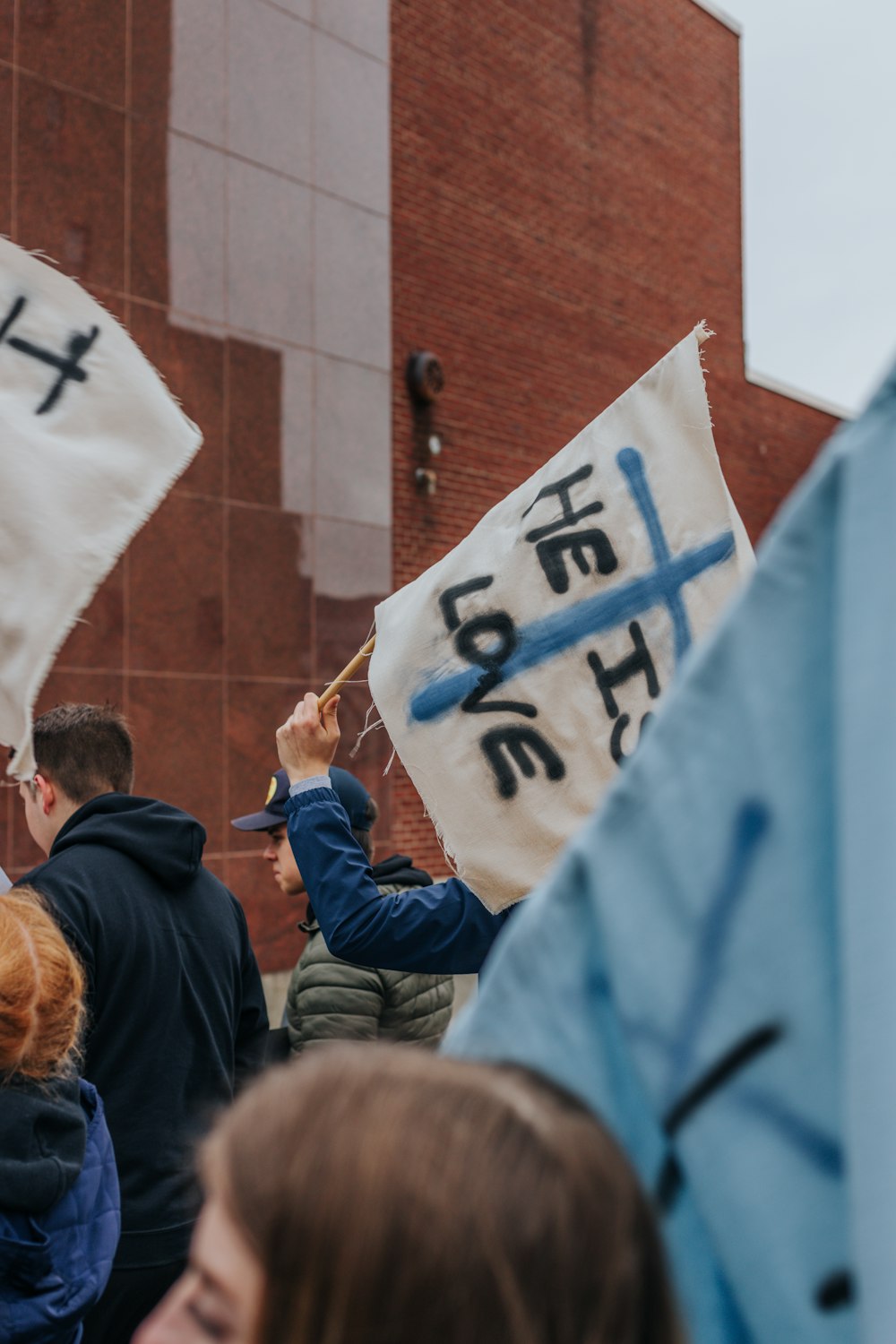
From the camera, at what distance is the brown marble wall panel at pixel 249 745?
27.2 feet

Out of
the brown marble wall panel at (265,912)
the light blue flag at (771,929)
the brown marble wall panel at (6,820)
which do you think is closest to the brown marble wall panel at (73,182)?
the brown marble wall panel at (6,820)

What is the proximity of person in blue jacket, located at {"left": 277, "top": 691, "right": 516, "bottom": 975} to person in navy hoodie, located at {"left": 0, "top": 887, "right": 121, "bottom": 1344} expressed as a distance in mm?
516

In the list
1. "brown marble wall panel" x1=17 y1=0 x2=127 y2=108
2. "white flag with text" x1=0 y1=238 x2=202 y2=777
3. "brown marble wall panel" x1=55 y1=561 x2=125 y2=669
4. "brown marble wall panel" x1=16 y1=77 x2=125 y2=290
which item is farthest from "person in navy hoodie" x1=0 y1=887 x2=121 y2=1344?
"brown marble wall panel" x1=17 y1=0 x2=127 y2=108

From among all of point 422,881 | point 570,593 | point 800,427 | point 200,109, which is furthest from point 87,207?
point 800,427

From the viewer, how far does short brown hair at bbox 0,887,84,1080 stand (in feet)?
7.34

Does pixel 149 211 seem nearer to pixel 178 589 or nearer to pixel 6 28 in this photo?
pixel 6 28

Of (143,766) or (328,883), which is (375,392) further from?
(328,883)

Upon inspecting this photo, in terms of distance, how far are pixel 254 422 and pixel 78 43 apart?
8.01ft

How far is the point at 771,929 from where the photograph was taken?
3.11 feet

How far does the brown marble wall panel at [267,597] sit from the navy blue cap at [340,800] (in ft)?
14.6

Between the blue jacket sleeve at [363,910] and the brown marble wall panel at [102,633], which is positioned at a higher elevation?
the blue jacket sleeve at [363,910]

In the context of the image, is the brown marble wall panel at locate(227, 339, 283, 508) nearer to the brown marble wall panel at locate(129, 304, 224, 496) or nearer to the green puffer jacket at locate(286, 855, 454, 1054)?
the brown marble wall panel at locate(129, 304, 224, 496)

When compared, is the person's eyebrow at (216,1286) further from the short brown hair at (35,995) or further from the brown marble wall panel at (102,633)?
the brown marble wall panel at (102,633)

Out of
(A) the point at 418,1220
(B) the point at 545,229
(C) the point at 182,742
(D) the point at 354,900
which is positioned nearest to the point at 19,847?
(C) the point at 182,742
